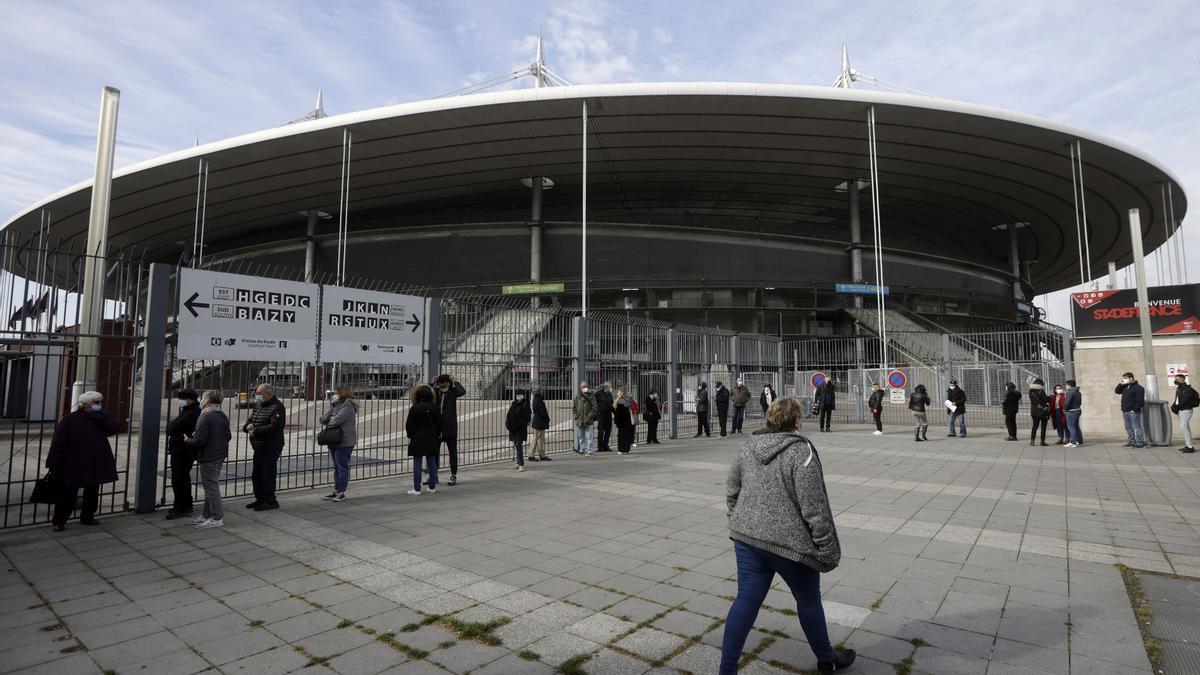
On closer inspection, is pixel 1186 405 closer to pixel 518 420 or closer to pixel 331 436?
pixel 518 420

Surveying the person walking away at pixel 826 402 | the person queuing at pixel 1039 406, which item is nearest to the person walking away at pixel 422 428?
the person queuing at pixel 1039 406

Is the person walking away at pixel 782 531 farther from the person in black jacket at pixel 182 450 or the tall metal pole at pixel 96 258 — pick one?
the tall metal pole at pixel 96 258

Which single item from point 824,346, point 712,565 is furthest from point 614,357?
point 824,346

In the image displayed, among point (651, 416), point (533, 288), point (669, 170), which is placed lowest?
point (651, 416)

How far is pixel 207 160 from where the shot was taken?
30672mm

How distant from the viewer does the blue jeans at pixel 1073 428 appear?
1360 centimetres

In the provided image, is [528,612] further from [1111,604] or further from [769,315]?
[769,315]

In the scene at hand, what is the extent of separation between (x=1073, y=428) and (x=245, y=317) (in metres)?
16.6

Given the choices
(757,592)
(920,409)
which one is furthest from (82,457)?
(920,409)

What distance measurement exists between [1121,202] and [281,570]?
153 ft

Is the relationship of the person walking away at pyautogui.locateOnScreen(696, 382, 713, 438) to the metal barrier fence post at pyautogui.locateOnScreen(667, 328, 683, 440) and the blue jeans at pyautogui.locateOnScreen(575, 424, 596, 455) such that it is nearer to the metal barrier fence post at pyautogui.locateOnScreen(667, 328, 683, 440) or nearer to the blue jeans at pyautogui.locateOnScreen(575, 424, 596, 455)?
the metal barrier fence post at pyautogui.locateOnScreen(667, 328, 683, 440)

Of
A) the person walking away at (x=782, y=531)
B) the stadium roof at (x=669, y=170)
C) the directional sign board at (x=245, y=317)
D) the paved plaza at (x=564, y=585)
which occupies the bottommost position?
the paved plaza at (x=564, y=585)

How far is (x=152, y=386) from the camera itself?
23.3 ft

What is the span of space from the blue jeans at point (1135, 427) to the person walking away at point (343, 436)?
15.8m
